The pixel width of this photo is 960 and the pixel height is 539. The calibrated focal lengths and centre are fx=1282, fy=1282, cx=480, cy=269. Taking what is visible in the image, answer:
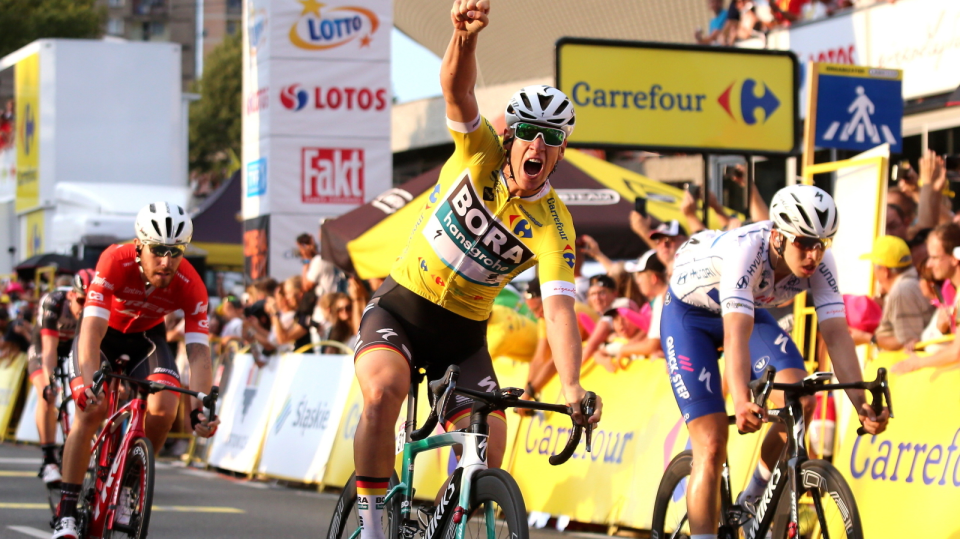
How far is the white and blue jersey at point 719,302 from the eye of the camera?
582 centimetres

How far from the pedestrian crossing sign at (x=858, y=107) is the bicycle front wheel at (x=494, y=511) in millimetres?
6301

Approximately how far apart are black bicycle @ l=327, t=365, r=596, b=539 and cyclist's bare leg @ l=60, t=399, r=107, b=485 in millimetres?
2911

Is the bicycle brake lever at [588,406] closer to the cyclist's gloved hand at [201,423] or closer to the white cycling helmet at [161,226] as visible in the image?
the cyclist's gloved hand at [201,423]

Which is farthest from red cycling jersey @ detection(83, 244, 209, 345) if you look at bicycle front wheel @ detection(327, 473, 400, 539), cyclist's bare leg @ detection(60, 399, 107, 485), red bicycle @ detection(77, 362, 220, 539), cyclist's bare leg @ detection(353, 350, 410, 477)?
cyclist's bare leg @ detection(353, 350, 410, 477)

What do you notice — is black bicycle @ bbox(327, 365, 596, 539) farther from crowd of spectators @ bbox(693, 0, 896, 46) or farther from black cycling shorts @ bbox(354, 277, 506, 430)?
crowd of spectators @ bbox(693, 0, 896, 46)

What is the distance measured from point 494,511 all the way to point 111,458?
3.62 metres

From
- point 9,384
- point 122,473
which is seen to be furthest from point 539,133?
point 9,384

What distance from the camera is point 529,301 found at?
1051cm

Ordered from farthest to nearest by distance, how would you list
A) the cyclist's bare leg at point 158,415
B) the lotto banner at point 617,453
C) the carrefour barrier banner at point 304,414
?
the carrefour barrier banner at point 304,414, the lotto banner at point 617,453, the cyclist's bare leg at point 158,415

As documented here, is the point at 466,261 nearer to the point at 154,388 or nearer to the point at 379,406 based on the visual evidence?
the point at 379,406

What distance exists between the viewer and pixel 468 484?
15.1ft

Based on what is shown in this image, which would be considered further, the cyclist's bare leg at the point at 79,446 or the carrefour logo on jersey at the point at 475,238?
the cyclist's bare leg at the point at 79,446

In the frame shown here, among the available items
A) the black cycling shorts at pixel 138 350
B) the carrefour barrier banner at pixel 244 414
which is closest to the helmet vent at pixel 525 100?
the black cycling shorts at pixel 138 350

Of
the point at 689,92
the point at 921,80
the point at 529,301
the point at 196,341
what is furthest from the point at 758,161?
the point at 196,341
